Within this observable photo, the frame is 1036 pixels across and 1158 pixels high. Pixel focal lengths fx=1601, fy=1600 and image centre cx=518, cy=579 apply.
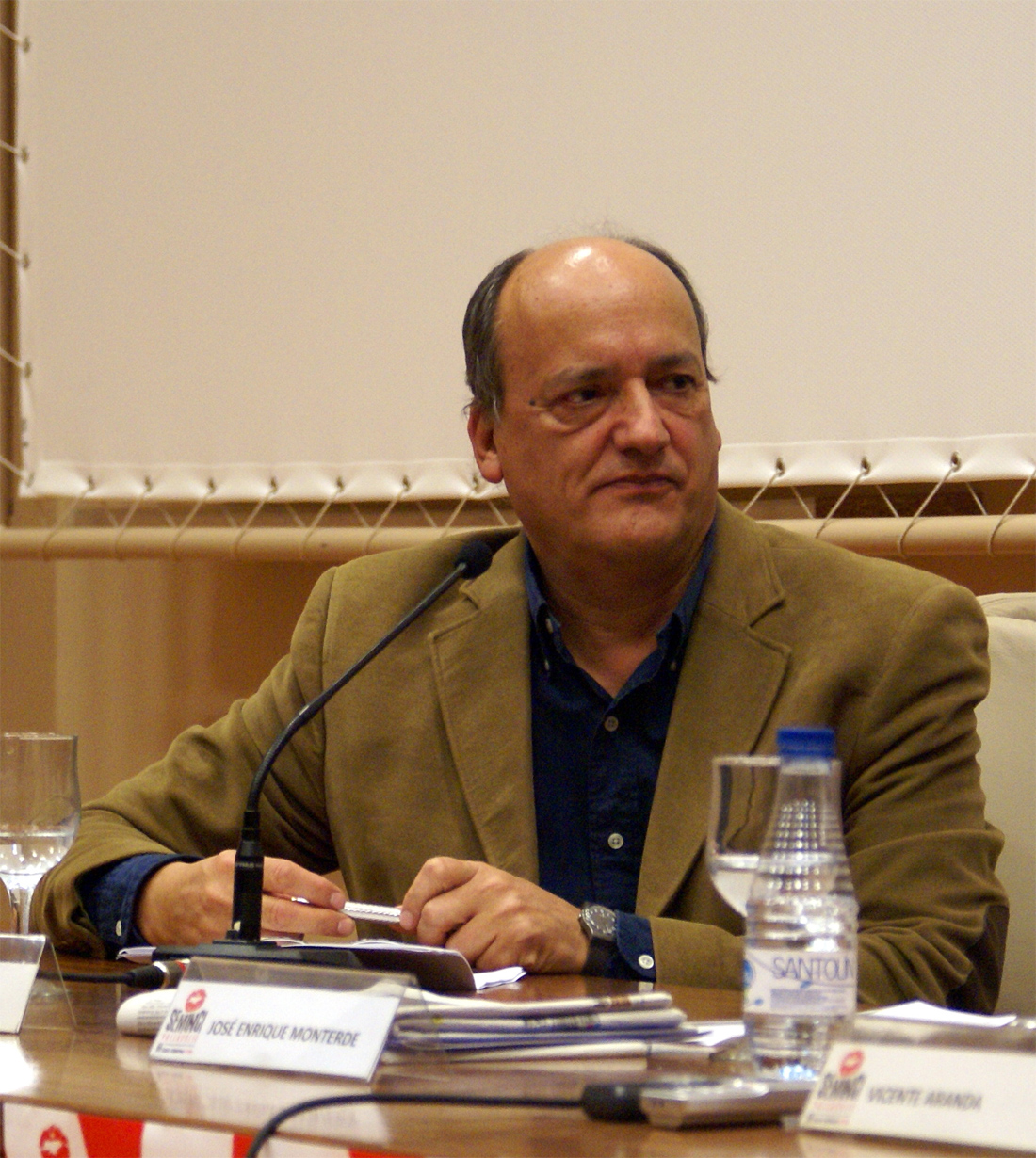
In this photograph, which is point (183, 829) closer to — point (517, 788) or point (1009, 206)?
point (517, 788)

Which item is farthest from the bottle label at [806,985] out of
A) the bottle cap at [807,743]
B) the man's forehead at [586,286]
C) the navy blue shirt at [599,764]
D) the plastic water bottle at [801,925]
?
the man's forehead at [586,286]

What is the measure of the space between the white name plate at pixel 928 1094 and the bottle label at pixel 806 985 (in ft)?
Answer: 0.20

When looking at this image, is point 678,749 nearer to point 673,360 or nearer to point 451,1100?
point 673,360

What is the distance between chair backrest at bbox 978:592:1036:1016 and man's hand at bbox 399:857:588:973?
1.97ft

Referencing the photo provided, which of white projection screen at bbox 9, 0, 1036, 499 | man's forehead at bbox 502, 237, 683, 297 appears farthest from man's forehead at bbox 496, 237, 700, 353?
white projection screen at bbox 9, 0, 1036, 499

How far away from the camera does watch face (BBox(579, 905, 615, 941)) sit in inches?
54.3

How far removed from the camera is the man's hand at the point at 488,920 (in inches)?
52.2

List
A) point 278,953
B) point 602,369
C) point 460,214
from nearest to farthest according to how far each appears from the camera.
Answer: point 278,953 < point 602,369 < point 460,214

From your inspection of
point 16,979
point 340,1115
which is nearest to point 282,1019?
point 340,1115

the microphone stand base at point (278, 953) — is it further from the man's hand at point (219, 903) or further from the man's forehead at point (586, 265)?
the man's forehead at point (586, 265)

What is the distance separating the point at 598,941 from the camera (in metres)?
1.38

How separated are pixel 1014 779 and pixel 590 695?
48cm

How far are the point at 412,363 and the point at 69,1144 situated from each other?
1882 mm

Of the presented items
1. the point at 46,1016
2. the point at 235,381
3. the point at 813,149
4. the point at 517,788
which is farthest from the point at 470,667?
the point at 235,381
